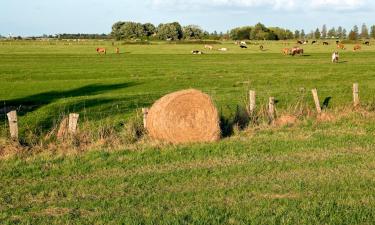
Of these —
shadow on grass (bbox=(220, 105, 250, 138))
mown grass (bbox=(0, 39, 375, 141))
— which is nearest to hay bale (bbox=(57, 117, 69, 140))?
mown grass (bbox=(0, 39, 375, 141))

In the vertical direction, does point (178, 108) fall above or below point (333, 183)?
above

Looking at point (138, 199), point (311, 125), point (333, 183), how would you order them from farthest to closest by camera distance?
point (311, 125) → point (333, 183) → point (138, 199)

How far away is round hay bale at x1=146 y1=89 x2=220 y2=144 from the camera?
523 inches

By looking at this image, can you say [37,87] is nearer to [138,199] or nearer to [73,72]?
[73,72]

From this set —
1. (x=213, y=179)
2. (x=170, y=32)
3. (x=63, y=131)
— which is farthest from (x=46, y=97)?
(x=170, y=32)

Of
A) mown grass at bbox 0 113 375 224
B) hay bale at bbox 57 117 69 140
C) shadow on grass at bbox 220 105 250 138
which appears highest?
hay bale at bbox 57 117 69 140

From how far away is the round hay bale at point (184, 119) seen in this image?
13.3 meters

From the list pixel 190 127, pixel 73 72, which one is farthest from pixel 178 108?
pixel 73 72

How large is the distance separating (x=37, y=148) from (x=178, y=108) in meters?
3.36

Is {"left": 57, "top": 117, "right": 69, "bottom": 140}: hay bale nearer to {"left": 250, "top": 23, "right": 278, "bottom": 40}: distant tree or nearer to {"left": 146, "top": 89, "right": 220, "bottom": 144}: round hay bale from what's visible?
{"left": 146, "top": 89, "right": 220, "bottom": 144}: round hay bale

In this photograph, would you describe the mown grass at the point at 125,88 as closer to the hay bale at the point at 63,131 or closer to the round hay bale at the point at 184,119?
the hay bale at the point at 63,131

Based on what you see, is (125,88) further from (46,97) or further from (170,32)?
(170,32)

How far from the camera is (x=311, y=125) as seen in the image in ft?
50.9

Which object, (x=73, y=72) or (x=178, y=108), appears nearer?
(x=178, y=108)
